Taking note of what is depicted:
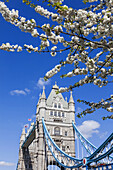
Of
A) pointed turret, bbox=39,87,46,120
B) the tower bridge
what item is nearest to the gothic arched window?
the tower bridge

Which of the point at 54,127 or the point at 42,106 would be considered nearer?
the point at 54,127

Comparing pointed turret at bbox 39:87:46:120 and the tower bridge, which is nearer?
the tower bridge

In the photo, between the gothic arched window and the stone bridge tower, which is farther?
the gothic arched window

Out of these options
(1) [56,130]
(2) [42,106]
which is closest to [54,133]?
(1) [56,130]

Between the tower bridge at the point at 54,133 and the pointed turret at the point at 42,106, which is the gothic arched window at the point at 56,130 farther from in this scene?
the pointed turret at the point at 42,106

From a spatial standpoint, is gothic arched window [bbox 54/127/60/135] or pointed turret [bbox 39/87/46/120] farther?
pointed turret [bbox 39/87/46/120]

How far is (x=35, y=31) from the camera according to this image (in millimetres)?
5055

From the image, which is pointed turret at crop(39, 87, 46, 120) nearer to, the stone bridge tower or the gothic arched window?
the stone bridge tower

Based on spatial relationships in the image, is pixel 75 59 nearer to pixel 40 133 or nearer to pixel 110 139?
pixel 110 139

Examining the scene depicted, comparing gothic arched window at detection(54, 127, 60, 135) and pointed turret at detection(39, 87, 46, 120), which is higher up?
pointed turret at detection(39, 87, 46, 120)

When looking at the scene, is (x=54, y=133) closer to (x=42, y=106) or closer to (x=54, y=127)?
(x=54, y=127)

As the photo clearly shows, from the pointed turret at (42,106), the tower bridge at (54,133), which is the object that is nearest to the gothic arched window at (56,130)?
the tower bridge at (54,133)

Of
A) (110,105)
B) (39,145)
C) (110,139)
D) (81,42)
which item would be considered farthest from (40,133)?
(81,42)

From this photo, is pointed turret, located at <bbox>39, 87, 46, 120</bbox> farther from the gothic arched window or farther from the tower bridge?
the gothic arched window
